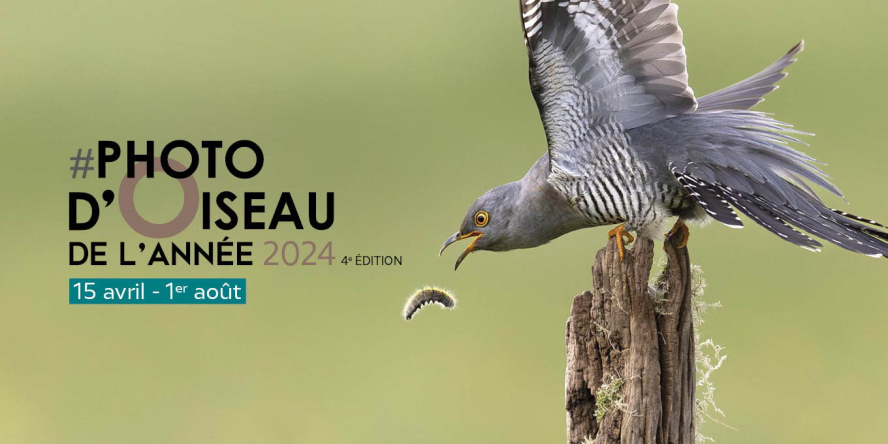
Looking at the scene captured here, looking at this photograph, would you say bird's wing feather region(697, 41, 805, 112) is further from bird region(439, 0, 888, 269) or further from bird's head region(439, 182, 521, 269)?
bird's head region(439, 182, 521, 269)

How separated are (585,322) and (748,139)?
1076 millimetres

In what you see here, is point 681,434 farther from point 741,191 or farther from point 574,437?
point 741,191

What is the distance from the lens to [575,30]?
3.84 meters

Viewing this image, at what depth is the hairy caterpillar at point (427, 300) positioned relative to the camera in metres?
4.69

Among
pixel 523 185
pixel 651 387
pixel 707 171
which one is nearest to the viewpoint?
pixel 651 387

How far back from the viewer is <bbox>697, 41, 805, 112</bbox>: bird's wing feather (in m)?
4.56

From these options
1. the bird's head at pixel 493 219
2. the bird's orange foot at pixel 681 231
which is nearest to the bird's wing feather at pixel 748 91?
the bird's orange foot at pixel 681 231

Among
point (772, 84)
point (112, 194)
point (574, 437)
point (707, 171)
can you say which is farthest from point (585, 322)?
point (112, 194)

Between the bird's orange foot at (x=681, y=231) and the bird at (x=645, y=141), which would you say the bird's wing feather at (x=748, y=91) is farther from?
the bird's orange foot at (x=681, y=231)

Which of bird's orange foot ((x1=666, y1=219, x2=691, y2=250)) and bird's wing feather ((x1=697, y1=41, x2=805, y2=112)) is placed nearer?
bird's orange foot ((x1=666, y1=219, x2=691, y2=250))

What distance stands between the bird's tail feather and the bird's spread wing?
0.20 metres

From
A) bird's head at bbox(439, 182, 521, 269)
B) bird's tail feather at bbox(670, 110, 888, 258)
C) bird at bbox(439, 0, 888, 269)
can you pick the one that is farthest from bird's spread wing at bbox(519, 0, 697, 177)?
bird's head at bbox(439, 182, 521, 269)

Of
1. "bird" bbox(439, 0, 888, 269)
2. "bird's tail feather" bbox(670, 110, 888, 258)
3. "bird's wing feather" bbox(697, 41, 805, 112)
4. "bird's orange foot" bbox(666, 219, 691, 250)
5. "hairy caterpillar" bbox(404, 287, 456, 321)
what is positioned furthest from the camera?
"hairy caterpillar" bbox(404, 287, 456, 321)

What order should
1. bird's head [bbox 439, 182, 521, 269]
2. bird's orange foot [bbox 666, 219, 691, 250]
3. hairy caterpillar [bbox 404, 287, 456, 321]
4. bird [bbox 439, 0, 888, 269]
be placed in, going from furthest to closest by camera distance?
1. hairy caterpillar [bbox 404, 287, 456, 321]
2. bird's head [bbox 439, 182, 521, 269]
3. bird's orange foot [bbox 666, 219, 691, 250]
4. bird [bbox 439, 0, 888, 269]
